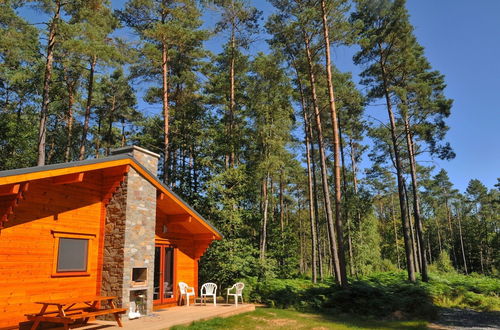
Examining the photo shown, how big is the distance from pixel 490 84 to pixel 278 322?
61.3 ft

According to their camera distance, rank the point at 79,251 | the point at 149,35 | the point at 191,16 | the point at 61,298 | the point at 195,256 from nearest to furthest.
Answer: the point at 61,298 < the point at 79,251 < the point at 195,256 < the point at 149,35 < the point at 191,16

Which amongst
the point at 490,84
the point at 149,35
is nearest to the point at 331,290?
the point at 149,35

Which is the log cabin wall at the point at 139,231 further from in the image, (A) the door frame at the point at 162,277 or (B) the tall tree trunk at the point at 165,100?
(B) the tall tree trunk at the point at 165,100

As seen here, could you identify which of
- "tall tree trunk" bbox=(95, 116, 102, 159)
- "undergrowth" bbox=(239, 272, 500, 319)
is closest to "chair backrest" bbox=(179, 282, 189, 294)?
"undergrowth" bbox=(239, 272, 500, 319)

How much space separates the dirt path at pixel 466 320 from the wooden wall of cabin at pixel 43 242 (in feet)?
28.8

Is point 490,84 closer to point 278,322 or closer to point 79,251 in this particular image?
point 278,322

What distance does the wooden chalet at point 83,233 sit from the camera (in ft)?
21.3

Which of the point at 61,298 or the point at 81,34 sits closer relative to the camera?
the point at 61,298

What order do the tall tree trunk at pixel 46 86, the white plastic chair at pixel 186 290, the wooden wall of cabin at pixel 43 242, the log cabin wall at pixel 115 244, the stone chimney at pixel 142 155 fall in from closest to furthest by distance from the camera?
1. the wooden wall of cabin at pixel 43 242
2. the log cabin wall at pixel 115 244
3. the stone chimney at pixel 142 155
4. the white plastic chair at pixel 186 290
5. the tall tree trunk at pixel 46 86

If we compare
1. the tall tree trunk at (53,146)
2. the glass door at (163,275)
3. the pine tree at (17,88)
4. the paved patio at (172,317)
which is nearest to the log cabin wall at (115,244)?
Answer: the paved patio at (172,317)

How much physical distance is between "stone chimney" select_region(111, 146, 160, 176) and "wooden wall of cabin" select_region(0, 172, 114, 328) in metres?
1.33

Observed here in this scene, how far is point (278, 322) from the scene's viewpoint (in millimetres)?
9383

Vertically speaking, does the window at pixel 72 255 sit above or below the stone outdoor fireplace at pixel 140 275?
above

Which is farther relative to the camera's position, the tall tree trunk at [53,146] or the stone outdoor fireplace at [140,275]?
the tall tree trunk at [53,146]
